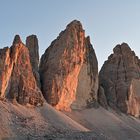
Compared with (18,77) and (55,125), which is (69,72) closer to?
(18,77)

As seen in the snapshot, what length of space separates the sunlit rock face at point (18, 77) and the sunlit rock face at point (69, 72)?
16.8 ft

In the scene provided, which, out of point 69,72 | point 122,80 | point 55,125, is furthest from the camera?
point 122,80

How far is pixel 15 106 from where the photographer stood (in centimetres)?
5541

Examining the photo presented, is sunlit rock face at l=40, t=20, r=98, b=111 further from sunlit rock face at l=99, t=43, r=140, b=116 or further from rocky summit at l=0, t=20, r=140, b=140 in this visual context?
sunlit rock face at l=99, t=43, r=140, b=116

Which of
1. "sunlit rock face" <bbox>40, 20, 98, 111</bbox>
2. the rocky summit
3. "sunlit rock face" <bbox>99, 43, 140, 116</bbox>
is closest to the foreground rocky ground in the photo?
the rocky summit

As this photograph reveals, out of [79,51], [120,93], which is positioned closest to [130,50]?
[120,93]

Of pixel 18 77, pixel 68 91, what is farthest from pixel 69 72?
pixel 18 77

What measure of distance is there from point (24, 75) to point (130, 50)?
37.3m

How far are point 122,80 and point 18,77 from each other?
113ft

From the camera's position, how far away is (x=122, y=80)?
3538 inches

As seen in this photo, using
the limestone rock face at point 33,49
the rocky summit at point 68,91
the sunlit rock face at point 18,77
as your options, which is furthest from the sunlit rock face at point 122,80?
the sunlit rock face at point 18,77

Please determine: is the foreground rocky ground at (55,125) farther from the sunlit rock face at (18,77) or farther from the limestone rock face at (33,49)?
the limestone rock face at (33,49)

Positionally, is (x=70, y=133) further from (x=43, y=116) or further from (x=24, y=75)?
(x=24, y=75)

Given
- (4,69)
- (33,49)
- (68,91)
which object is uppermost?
(33,49)
